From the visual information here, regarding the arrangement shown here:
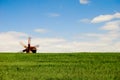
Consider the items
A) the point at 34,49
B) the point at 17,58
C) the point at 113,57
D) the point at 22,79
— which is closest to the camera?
the point at 22,79

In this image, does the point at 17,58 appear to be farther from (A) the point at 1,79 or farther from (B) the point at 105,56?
(A) the point at 1,79

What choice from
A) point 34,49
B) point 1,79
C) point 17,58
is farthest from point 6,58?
point 34,49

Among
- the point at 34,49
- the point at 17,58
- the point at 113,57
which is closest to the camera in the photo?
the point at 113,57

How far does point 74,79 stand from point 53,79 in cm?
146

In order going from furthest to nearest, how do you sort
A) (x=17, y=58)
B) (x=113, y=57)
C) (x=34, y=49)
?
(x=34, y=49) → (x=17, y=58) → (x=113, y=57)

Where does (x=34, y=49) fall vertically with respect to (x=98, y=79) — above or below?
above

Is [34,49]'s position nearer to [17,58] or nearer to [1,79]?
[17,58]

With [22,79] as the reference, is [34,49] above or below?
above

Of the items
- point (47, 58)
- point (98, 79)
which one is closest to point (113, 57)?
point (47, 58)

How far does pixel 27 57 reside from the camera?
48125mm

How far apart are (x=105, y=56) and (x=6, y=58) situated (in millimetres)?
13670

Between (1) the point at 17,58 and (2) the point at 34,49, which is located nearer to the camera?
(1) the point at 17,58

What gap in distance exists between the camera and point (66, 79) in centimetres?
2311

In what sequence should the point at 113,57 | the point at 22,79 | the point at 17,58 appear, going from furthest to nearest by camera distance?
the point at 17,58, the point at 113,57, the point at 22,79
